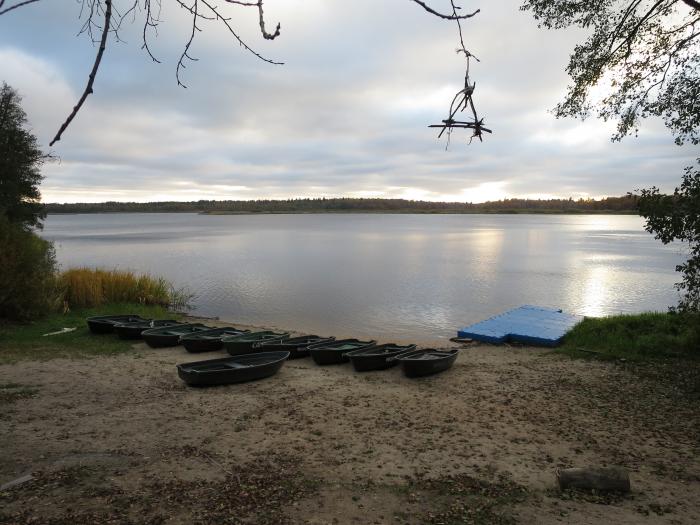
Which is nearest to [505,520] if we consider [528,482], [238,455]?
[528,482]

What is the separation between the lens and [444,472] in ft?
19.2

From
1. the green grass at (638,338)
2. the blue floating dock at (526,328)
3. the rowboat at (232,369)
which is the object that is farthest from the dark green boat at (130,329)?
the green grass at (638,338)

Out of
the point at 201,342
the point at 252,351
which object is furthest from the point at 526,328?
the point at 201,342

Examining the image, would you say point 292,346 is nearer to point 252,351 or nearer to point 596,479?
point 252,351

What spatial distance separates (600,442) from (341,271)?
2867cm

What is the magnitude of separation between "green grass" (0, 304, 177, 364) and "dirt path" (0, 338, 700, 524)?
1.02 m

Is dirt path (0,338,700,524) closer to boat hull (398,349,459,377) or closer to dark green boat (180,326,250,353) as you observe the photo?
boat hull (398,349,459,377)

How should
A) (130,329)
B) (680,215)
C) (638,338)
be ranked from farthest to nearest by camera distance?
(130,329) → (638,338) → (680,215)

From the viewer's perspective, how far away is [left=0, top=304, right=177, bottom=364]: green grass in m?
11.5

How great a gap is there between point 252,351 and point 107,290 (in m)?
9.81

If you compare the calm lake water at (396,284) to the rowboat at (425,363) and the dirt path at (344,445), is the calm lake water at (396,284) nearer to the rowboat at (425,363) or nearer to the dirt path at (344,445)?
the rowboat at (425,363)

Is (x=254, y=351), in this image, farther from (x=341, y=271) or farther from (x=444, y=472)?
(x=341, y=271)

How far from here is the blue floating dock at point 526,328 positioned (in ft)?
→ 46.3

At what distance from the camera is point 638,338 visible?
1185cm
